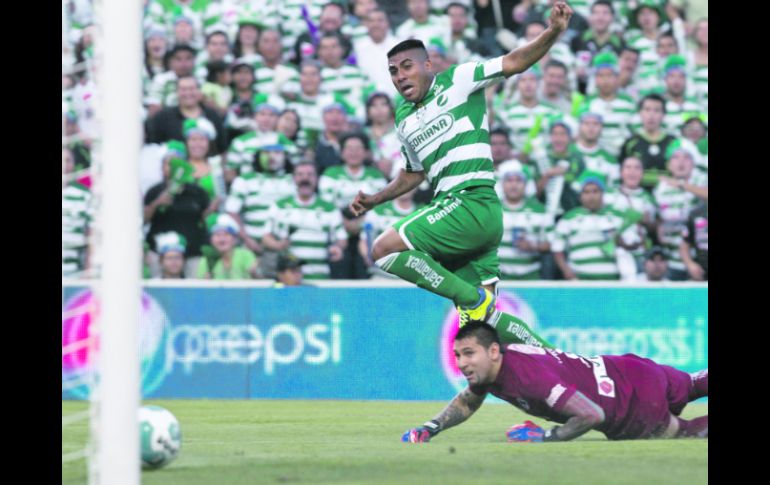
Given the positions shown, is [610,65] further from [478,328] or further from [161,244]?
[478,328]

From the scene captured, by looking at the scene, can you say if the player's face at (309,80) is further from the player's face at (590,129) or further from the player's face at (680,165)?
the player's face at (680,165)

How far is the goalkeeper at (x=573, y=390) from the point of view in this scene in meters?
7.75

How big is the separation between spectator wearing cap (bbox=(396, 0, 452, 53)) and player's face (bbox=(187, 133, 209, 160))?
290 centimetres

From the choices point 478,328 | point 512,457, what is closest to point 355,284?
point 478,328

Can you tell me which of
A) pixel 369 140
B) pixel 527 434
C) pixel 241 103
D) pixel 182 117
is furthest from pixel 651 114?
pixel 527 434

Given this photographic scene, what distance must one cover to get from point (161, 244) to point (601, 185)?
465 cm

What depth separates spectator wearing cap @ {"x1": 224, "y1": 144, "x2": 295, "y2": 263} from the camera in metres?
13.5

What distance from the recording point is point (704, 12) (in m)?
16.1

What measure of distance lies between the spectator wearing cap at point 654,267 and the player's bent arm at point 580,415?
6003 millimetres

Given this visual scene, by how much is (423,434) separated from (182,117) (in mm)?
6776

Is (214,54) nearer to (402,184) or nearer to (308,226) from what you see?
(308,226)

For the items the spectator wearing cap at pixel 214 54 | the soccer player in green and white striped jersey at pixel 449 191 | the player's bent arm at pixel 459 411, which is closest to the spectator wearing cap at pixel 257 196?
the spectator wearing cap at pixel 214 54

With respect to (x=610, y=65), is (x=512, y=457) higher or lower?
lower

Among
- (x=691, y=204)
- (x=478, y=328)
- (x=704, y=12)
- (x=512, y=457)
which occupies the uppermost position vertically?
(x=704, y=12)
